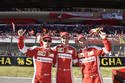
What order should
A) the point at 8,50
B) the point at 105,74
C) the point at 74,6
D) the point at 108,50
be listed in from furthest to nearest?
the point at 74,6, the point at 8,50, the point at 105,74, the point at 108,50

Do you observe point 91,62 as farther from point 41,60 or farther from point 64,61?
point 41,60

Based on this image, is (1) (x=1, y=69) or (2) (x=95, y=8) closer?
(1) (x=1, y=69)

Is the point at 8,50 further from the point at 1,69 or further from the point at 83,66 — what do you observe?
the point at 83,66

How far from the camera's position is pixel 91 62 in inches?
267

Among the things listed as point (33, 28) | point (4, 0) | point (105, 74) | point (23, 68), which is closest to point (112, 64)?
point (105, 74)

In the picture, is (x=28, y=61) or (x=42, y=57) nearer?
(x=42, y=57)

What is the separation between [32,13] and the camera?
1254 inches

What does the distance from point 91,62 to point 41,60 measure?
0.99 m

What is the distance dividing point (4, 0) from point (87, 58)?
21.3m

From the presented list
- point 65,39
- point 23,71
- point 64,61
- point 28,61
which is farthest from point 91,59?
point 28,61

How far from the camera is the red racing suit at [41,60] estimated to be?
6.66 meters

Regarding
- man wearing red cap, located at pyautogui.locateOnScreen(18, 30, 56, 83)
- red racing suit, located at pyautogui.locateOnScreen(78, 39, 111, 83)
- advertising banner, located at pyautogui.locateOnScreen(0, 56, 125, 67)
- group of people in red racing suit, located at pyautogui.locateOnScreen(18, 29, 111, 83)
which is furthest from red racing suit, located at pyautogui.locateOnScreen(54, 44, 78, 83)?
advertising banner, located at pyautogui.locateOnScreen(0, 56, 125, 67)

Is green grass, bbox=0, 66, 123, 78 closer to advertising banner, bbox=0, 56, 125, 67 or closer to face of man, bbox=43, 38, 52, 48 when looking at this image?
advertising banner, bbox=0, 56, 125, 67

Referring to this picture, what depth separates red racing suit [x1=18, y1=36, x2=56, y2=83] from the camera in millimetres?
6664
